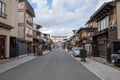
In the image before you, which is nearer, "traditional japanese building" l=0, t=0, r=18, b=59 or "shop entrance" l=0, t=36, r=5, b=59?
"traditional japanese building" l=0, t=0, r=18, b=59

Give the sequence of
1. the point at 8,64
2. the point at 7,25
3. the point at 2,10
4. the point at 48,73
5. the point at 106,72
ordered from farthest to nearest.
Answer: the point at 2,10 → the point at 7,25 → the point at 8,64 → the point at 106,72 → the point at 48,73

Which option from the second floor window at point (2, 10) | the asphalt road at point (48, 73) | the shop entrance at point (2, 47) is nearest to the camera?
the asphalt road at point (48, 73)

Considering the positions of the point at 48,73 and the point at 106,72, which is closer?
the point at 48,73

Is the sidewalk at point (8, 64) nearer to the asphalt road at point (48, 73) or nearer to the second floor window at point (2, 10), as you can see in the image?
the asphalt road at point (48, 73)

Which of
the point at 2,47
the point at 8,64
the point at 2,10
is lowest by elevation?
the point at 8,64

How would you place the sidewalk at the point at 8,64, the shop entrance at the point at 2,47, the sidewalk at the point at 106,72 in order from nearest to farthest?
the sidewalk at the point at 106,72 → the sidewalk at the point at 8,64 → the shop entrance at the point at 2,47

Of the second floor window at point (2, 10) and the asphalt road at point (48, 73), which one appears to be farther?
the second floor window at point (2, 10)

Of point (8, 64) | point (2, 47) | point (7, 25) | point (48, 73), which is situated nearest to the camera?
point (48, 73)

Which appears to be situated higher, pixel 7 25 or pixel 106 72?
pixel 7 25

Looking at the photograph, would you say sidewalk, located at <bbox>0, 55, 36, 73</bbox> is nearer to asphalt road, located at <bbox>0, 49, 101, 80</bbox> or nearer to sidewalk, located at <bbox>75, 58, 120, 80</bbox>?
asphalt road, located at <bbox>0, 49, 101, 80</bbox>

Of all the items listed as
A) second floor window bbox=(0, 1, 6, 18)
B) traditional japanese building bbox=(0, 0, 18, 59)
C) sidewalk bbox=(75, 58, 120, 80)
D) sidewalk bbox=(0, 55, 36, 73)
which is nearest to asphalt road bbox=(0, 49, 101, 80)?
sidewalk bbox=(75, 58, 120, 80)

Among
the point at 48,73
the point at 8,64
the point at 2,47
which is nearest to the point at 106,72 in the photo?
the point at 48,73

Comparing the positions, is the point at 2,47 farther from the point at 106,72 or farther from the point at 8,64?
the point at 106,72

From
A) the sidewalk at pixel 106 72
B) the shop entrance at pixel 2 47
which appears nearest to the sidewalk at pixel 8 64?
the shop entrance at pixel 2 47
